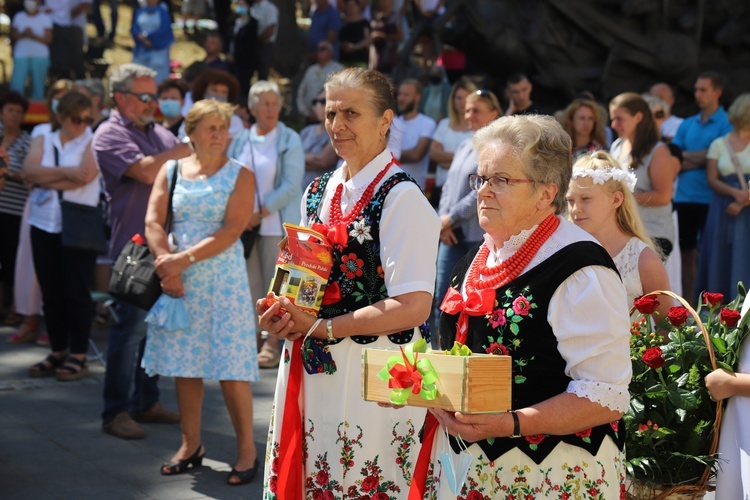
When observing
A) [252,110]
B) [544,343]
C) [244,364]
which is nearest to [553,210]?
[544,343]

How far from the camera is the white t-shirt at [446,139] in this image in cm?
973

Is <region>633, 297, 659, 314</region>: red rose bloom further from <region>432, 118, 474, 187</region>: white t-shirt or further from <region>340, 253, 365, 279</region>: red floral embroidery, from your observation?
<region>432, 118, 474, 187</region>: white t-shirt

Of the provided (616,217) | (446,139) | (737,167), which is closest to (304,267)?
(616,217)

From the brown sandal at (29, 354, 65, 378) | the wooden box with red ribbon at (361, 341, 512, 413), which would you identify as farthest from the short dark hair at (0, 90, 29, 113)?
the wooden box with red ribbon at (361, 341, 512, 413)

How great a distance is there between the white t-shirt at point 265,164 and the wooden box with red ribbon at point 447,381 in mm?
5493

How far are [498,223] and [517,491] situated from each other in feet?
2.55

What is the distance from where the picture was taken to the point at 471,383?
275 centimetres

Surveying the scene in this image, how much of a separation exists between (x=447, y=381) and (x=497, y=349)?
0.26 meters

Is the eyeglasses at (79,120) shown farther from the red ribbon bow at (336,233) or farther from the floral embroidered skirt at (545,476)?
the floral embroidered skirt at (545,476)

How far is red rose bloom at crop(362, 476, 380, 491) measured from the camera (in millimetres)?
3809

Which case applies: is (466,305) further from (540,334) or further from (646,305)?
(646,305)

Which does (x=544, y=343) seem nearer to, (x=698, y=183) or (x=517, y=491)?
(x=517, y=491)

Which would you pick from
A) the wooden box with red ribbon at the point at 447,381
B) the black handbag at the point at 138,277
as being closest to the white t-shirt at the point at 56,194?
the black handbag at the point at 138,277

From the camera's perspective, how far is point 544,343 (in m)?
2.97
